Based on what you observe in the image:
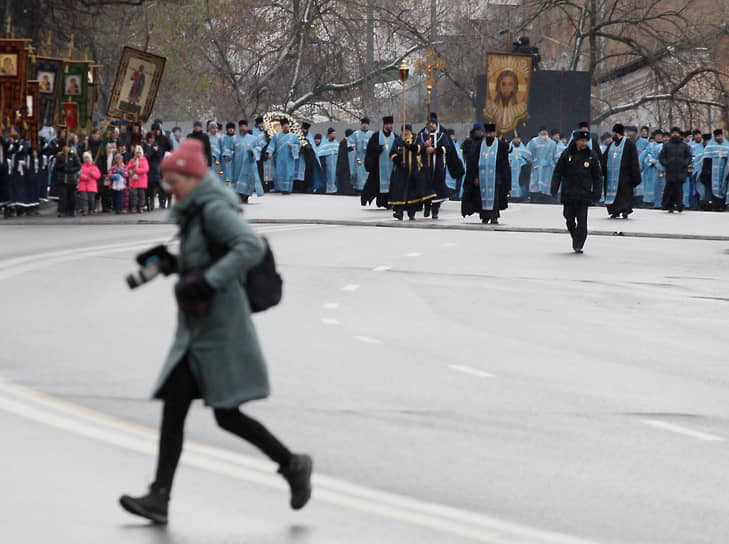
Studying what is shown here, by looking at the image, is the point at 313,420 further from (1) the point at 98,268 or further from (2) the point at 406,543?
(1) the point at 98,268

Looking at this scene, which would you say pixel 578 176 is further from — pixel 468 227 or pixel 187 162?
pixel 187 162

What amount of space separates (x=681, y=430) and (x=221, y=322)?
3.45m

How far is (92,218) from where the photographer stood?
27.0 meters

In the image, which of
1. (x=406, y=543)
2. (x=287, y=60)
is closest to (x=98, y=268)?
(x=406, y=543)

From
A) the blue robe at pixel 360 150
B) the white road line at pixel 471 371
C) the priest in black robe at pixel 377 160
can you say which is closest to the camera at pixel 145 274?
the white road line at pixel 471 371

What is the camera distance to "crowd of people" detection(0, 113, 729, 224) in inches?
1066

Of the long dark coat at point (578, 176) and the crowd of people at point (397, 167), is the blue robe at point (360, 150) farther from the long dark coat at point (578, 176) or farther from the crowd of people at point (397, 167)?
the long dark coat at point (578, 176)

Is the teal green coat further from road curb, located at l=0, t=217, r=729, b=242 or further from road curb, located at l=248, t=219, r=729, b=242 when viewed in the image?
road curb, located at l=248, t=219, r=729, b=242

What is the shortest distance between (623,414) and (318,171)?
1238 inches

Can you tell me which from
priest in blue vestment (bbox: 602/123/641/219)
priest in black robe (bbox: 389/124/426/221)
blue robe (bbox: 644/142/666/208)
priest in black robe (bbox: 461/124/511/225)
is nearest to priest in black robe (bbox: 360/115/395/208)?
priest in black robe (bbox: 389/124/426/221)

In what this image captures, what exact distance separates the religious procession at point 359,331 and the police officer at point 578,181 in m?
0.07

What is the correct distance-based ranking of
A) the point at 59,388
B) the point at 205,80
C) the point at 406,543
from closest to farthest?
the point at 406,543 < the point at 59,388 < the point at 205,80

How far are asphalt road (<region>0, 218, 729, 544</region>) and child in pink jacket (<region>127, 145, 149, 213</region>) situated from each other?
11519mm

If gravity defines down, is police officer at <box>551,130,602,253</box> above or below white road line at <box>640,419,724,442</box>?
above
